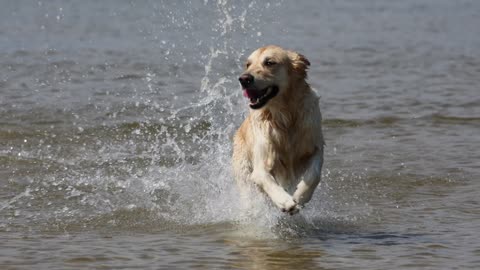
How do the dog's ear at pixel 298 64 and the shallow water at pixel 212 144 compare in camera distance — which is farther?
the dog's ear at pixel 298 64

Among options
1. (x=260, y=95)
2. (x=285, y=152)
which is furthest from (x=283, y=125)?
(x=260, y=95)

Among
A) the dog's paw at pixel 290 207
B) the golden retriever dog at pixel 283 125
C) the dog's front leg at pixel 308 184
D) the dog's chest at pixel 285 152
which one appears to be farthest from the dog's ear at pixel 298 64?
the dog's paw at pixel 290 207

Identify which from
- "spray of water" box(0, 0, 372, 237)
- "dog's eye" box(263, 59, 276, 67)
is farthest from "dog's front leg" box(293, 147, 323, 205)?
"dog's eye" box(263, 59, 276, 67)

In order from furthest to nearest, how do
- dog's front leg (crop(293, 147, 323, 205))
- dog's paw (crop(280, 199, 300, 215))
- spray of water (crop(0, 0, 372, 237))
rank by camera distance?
spray of water (crop(0, 0, 372, 237)) < dog's front leg (crop(293, 147, 323, 205)) < dog's paw (crop(280, 199, 300, 215))

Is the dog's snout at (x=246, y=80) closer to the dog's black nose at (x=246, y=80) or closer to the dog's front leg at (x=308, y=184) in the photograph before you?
the dog's black nose at (x=246, y=80)

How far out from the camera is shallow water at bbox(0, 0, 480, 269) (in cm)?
732

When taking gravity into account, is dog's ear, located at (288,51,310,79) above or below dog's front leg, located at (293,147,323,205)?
above

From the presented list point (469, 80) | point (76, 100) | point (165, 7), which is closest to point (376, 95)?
point (469, 80)

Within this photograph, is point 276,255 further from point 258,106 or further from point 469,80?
point 469,80

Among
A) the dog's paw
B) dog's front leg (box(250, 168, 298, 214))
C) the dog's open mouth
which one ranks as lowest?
the dog's paw

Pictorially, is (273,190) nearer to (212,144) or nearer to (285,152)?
(285,152)

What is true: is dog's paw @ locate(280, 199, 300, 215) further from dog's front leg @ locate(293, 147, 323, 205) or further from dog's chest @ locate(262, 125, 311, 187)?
dog's chest @ locate(262, 125, 311, 187)

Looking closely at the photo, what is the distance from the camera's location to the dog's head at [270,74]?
24.6 feet

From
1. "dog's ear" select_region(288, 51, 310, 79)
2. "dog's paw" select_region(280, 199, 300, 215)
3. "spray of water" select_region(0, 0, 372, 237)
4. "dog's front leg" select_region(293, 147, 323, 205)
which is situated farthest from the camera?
"spray of water" select_region(0, 0, 372, 237)
